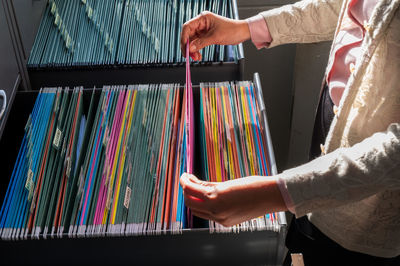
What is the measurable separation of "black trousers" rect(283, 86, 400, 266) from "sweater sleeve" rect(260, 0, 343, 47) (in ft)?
0.75

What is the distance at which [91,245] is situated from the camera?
1079mm

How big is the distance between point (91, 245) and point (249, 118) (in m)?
0.59

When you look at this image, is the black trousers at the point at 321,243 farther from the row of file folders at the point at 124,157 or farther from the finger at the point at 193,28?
the finger at the point at 193,28

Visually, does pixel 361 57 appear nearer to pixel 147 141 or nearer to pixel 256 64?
pixel 147 141

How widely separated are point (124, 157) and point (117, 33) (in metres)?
0.63

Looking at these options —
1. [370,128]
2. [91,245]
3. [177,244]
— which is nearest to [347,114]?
[370,128]

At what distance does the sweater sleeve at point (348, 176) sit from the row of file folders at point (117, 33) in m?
0.77

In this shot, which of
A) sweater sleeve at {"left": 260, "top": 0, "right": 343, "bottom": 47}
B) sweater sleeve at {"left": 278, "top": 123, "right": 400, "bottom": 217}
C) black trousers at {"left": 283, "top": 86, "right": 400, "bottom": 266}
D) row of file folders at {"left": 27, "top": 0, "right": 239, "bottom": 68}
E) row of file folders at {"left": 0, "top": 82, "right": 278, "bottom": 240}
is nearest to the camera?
sweater sleeve at {"left": 278, "top": 123, "right": 400, "bottom": 217}

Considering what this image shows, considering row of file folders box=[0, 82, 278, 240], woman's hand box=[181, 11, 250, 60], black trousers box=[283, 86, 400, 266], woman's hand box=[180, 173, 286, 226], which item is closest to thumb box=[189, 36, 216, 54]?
woman's hand box=[181, 11, 250, 60]

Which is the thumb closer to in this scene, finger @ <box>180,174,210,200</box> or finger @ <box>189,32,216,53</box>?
finger @ <box>189,32,216,53</box>

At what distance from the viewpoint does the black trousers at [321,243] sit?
1255 millimetres

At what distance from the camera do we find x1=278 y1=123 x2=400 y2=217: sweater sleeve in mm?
867

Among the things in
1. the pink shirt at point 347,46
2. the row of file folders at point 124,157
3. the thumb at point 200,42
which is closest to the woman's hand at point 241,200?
the row of file folders at point 124,157

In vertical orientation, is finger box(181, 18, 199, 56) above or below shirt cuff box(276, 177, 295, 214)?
above
